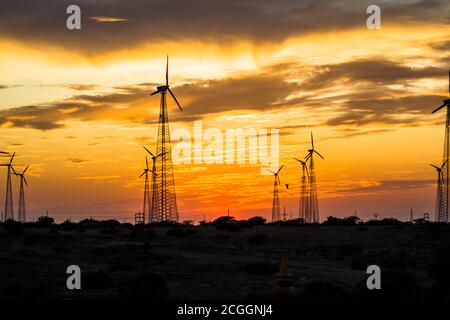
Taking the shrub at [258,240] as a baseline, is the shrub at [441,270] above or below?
below

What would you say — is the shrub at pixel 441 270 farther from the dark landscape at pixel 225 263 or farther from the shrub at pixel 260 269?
the shrub at pixel 260 269

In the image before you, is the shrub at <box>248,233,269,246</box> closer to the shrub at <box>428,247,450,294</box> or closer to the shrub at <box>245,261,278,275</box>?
the shrub at <box>245,261,278,275</box>

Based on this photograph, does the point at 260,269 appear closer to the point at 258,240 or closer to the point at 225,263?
the point at 225,263

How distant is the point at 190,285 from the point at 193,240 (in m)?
37.9

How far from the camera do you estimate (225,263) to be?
6506 centimetres

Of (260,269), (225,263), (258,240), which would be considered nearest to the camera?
(260,269)

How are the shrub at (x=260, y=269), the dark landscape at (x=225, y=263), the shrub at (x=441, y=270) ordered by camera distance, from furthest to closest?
1. the shrub at (x=260, y=269)
2. the shrub at (x=441, y=270)
3. the dark landscape at (x=225, y=263)

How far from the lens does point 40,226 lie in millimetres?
119312

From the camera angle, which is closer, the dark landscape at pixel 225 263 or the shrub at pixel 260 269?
the dark landscape at pixel 225 263

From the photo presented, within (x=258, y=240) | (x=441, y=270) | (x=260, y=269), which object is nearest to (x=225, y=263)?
(x=260, y=269)

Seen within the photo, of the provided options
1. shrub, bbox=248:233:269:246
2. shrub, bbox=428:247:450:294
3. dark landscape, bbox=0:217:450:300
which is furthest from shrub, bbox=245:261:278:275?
shrub, bbox=248:233:269:246

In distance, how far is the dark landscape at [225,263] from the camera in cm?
4575

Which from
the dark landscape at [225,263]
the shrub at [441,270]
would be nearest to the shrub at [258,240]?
the dark landscape at [225,263]

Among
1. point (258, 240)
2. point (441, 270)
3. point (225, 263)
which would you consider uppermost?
point (258, 240)
